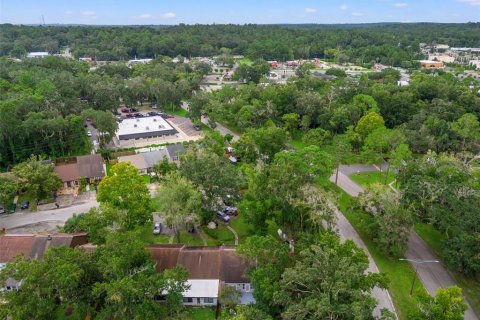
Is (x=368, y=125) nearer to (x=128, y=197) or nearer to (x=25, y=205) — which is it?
(x=128, y=197)

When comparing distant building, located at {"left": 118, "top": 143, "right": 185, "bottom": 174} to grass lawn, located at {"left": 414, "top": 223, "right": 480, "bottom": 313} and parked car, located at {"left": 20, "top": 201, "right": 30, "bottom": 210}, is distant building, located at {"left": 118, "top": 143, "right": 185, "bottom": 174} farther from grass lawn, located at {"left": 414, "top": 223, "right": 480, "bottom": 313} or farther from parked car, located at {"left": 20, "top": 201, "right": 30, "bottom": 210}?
grass lawn, located at {"left": 414, "top": 223, "right": 480, "bottom": 313}

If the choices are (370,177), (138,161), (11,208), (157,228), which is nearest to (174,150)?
(138,161)

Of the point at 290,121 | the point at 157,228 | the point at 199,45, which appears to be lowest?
the point at 157,228

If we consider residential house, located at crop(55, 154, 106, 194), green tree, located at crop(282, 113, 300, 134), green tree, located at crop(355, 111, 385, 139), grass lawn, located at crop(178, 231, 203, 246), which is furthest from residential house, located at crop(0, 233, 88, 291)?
green tree, located at crop(355, 111, 385, 139)

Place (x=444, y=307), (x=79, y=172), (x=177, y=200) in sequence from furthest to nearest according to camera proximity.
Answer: (x=79, y=172), (x=177, y=200), (x=444, y=307)

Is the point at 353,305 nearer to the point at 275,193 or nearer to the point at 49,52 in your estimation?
the point at 275,193

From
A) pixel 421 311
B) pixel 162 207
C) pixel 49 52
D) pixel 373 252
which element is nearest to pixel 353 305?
pixel 421 311

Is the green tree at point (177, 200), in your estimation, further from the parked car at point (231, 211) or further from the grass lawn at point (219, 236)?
the parked car at point (231, 211)
